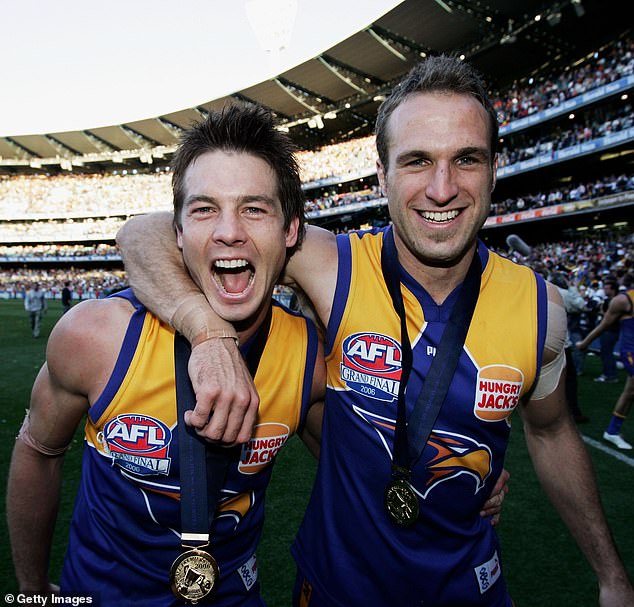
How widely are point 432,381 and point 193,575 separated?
1.02m

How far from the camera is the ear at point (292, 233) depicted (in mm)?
2051

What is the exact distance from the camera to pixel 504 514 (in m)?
4.75

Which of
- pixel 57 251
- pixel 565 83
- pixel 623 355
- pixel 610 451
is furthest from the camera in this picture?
pixel 57 251

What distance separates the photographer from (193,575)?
1671mm

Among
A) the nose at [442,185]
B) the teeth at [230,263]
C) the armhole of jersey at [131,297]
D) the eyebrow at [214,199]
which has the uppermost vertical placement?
the nose at [442,185]

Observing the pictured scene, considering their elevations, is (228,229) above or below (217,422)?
above

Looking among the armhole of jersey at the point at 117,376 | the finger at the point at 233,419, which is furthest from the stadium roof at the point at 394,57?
the finger at the point at 233,419

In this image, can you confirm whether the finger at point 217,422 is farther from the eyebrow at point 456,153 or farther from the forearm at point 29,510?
the eyebrow at point 456,153

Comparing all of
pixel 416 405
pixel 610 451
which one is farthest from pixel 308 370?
pixel 610 451

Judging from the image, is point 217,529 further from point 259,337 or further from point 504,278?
Result: point 504,278

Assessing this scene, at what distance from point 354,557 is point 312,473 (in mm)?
3917

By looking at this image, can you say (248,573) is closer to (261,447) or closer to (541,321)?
(261,447)

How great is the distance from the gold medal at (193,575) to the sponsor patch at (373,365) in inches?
30.1

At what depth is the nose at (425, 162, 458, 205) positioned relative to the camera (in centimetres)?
179
